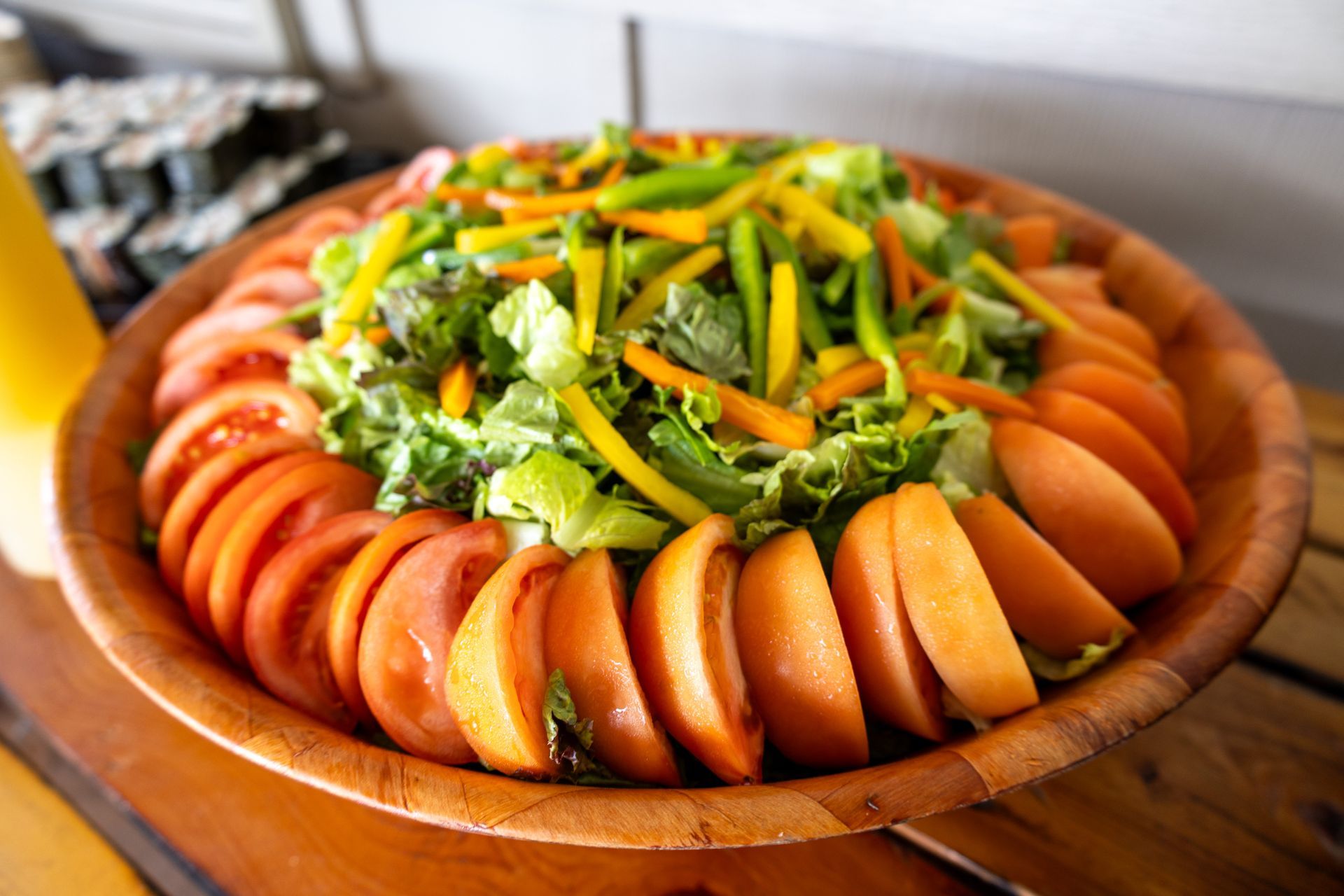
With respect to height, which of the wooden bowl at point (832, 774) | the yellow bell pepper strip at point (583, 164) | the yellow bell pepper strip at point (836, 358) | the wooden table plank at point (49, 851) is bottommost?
the wooden table plank at point (49, 851)

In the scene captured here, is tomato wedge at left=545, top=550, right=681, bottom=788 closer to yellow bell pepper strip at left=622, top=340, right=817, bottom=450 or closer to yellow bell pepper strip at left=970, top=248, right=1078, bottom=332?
yellow bell pepper strip at left=622, top=340, right=817, bottom=450

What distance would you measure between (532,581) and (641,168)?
978 millimetres

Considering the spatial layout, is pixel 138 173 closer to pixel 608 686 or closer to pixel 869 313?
pixel 869 313

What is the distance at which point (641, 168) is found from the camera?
175 cm

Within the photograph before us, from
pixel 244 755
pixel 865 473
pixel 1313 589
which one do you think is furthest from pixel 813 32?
pixel 244 755

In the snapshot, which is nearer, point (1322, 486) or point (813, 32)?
point (1322, 486)

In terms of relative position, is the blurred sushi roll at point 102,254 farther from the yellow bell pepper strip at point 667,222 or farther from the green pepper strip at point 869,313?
the green pepper strip at point 869,313

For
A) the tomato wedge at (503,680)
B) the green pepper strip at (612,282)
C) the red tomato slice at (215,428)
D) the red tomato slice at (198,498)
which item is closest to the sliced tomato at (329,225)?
the red tomato slice at (215,428)

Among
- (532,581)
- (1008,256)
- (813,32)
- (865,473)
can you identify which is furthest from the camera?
(813,32)

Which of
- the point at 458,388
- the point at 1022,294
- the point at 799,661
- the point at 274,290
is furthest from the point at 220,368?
the point at 1022,294

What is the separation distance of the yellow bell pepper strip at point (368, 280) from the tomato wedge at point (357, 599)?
45cm

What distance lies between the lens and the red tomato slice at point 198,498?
134cm

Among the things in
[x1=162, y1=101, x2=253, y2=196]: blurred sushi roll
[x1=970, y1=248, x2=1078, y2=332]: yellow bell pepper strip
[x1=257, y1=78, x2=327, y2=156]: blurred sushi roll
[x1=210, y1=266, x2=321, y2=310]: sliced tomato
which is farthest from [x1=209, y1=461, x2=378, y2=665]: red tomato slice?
[x1=257, y1=78, x2=327, y2=156]: blurred sushi roll

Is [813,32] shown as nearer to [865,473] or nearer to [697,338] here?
[697,338]
